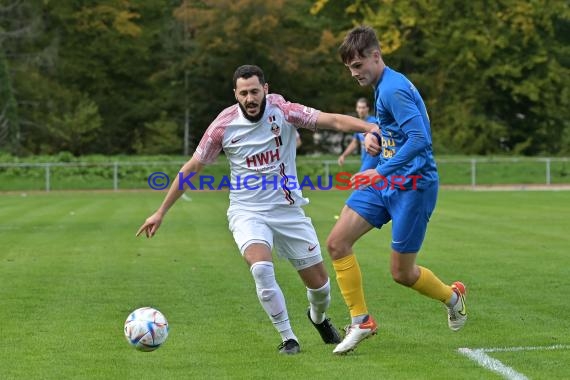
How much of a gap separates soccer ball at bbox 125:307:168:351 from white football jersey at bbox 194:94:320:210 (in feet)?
3.47

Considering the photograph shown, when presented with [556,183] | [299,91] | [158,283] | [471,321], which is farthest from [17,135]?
[471,321]

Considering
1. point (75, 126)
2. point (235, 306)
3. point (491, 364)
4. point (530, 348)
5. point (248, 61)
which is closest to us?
point (491, 364)

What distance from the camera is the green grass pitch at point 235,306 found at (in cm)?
680

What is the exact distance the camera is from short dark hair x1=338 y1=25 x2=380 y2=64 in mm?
7098

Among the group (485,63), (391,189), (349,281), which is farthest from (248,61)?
(391,189)

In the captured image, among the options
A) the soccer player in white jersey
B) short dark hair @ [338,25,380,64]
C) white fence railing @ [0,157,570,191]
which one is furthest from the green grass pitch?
white fence railing @ [0,157,570,191]

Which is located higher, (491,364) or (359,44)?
(359,44)

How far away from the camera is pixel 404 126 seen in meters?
6.98

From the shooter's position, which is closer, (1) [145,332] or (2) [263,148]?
(1) [145,332]

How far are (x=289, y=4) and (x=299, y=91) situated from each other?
480 cm

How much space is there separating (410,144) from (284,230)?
1.13m

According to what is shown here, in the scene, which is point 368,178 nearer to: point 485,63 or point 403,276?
point 403,276

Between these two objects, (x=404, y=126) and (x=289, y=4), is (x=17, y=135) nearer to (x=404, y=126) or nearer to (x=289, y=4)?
(x=289, y=4)

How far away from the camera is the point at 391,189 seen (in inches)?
289
